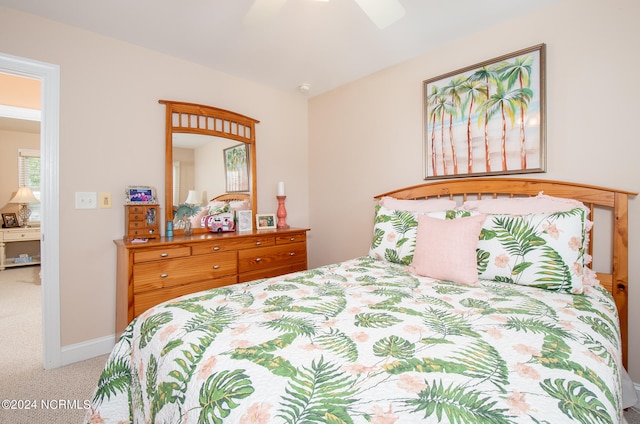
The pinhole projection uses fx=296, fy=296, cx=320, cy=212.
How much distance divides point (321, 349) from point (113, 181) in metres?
2.27

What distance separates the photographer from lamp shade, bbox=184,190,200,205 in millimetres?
2688

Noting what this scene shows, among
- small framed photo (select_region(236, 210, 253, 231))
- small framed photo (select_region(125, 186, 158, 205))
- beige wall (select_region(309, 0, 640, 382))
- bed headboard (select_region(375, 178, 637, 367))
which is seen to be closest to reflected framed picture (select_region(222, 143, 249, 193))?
small framed photo (select_region(236, 210, 253, 231))

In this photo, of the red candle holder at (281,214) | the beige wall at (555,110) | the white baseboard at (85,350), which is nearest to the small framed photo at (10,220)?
the white baseboard at (85,350)

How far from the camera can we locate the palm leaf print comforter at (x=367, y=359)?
64 centimetres

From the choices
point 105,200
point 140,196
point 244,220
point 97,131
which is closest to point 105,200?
point 105,200

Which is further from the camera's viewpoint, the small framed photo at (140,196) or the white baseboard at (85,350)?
the small framed photo at (140,196)

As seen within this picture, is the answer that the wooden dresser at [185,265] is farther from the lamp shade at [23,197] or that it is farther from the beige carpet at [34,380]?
the lamp shade at [23,197]

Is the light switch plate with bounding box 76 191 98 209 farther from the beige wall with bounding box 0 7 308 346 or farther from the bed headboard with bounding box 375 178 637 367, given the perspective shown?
the bed headboard with bounding box 375 178 637 367

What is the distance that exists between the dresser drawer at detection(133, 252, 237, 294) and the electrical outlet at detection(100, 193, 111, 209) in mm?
638

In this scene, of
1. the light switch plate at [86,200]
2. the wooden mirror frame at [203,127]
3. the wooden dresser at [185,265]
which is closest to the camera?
the wooden dresser at [185,265]

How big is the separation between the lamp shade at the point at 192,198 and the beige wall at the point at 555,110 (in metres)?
1.48

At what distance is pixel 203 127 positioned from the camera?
2.78 metres

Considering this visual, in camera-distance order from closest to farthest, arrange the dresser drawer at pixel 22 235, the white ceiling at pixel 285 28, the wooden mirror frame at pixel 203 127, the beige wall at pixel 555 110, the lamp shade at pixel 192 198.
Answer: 1. the beige wall at pixel 555 110
2. the white ceiling at pixel 285 28
3. the wooden mirror frame at pixel 203 127
4. the lamp shade at pixel 192 198
5. the dresser drawer at pixel 22 235

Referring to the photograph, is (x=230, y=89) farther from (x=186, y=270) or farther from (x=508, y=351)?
(x=508, y=351)
